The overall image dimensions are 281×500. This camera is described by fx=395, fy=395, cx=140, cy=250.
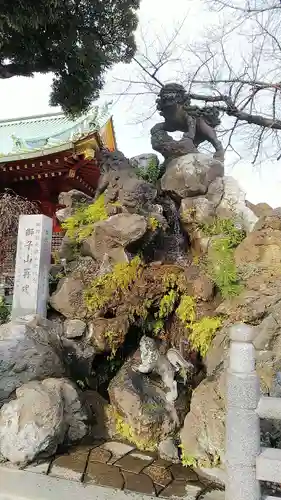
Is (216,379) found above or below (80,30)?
below

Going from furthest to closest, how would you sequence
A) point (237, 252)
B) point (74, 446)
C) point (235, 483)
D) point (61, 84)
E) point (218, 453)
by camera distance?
point (61, 84)
point (237, 252)
point (74, 446)
point (218, 453)
point (235, 483)

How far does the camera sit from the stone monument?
6.88m

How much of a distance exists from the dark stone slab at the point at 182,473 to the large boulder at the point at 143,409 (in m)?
0.57

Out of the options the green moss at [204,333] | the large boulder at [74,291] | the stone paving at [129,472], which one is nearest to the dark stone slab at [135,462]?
the stone paving at [129,472]

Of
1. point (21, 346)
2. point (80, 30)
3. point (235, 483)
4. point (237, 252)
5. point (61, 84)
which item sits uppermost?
point (80, 30)

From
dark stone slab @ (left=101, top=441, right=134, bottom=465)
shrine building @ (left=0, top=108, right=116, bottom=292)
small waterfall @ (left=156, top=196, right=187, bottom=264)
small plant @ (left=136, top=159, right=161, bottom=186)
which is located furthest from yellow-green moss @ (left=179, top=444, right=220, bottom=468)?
shrine building @ (left=0, top=108, right=116, bottom=292)

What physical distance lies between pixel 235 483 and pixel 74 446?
2565mm

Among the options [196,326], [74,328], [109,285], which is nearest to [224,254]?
[196,326]

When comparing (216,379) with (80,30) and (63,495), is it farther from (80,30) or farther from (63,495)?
(80,30)

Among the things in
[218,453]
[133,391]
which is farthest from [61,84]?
[218,453]

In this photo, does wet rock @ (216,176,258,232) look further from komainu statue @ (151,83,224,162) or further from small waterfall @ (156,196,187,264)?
komainu statue @ (151,83,224,162)

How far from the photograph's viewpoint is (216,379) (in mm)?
4953

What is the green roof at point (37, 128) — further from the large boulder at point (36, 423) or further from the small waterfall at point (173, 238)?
the large boulder at point (36, 423)

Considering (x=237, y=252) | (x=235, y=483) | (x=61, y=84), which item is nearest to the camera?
(x=235, y=483)
